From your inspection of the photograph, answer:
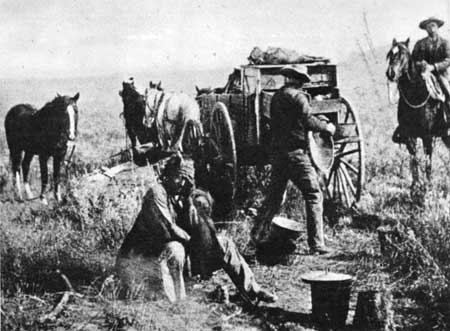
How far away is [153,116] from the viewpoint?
1234 cm

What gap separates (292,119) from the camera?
684cm

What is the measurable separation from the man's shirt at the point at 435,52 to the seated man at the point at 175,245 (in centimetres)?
534

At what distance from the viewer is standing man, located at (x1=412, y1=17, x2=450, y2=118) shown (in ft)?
30.5

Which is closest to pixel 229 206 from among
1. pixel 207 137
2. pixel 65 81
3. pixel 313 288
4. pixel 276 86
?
pixel 207 137

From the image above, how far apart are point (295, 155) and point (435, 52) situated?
4030 millimetres

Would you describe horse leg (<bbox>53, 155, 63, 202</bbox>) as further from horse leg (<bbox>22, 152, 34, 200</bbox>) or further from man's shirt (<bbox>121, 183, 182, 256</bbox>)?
man's shirt (<bbox>121, 183, 182, 256</bbox>)

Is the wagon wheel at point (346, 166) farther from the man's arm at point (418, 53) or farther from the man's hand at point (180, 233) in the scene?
the man's hand at point (180, 233)

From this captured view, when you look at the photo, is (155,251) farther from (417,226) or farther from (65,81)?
(65,81)

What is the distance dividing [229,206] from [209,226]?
3.19 m

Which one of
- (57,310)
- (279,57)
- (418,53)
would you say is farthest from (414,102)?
(57,310)

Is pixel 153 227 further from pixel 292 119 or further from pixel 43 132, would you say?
pixel 43 132

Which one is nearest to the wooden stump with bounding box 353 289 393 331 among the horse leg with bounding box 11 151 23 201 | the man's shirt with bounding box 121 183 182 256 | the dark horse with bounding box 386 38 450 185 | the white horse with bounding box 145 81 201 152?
the man's shirt with bounding box 121 183 182 256

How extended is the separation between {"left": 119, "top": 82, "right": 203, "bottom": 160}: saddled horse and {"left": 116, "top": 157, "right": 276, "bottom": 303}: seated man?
4932 mm

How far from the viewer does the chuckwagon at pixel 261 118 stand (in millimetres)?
8352
